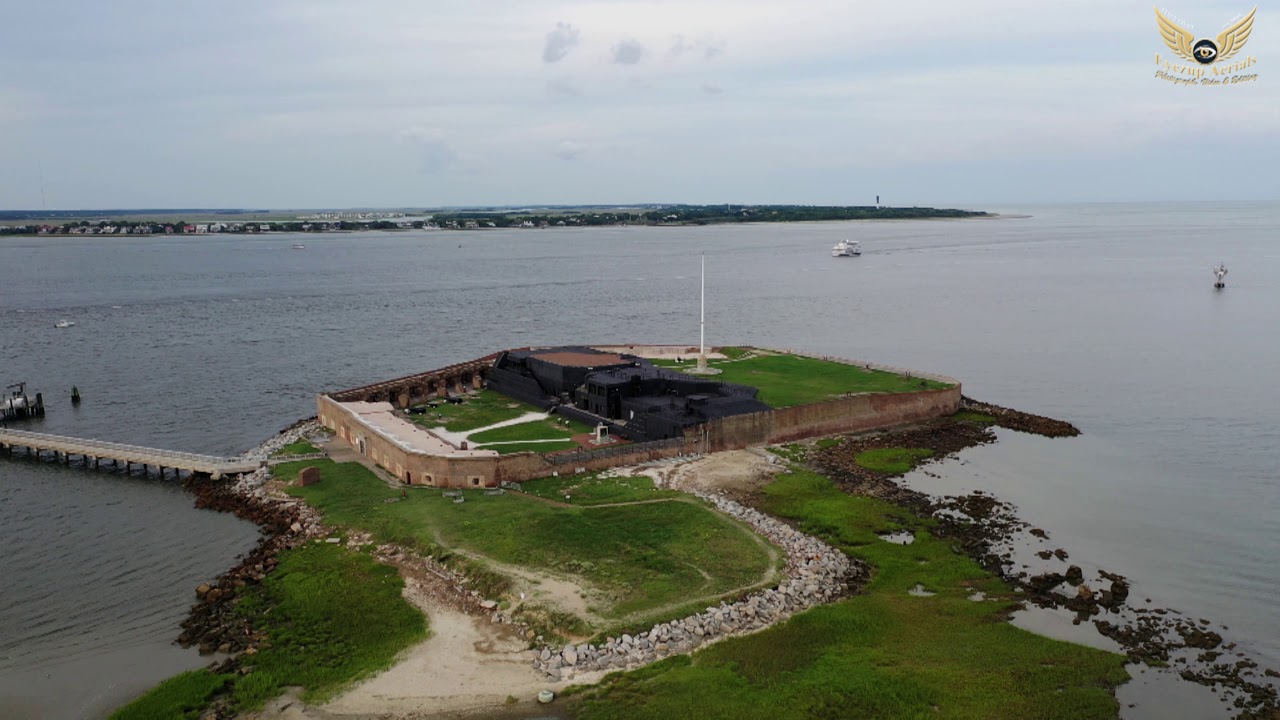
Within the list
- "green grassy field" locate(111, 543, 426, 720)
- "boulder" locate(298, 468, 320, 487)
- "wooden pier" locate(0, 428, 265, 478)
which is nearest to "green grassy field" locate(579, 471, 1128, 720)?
"green grassy field" locate(111, 543, 426, 720)

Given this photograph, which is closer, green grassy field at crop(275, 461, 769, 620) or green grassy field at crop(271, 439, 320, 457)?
green grassy field at crop(275, 461, 769, 620)

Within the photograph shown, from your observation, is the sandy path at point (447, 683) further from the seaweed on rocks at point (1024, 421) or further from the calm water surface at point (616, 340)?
the seaweed on rocks at point (1024, 421)

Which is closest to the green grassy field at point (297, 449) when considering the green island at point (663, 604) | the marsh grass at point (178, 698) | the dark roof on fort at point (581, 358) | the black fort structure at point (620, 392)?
the green island at point (663, 604)

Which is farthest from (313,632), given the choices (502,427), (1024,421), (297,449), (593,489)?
(1024,421)

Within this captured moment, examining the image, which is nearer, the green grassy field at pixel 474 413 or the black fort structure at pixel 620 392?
the black fort structure at pixel 620 392

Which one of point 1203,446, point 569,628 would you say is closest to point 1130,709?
point 569,628

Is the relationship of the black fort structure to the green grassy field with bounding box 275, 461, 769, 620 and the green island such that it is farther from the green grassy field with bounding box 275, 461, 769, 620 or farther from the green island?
the green grassy field with bounding box 275, 461, 769, 620
